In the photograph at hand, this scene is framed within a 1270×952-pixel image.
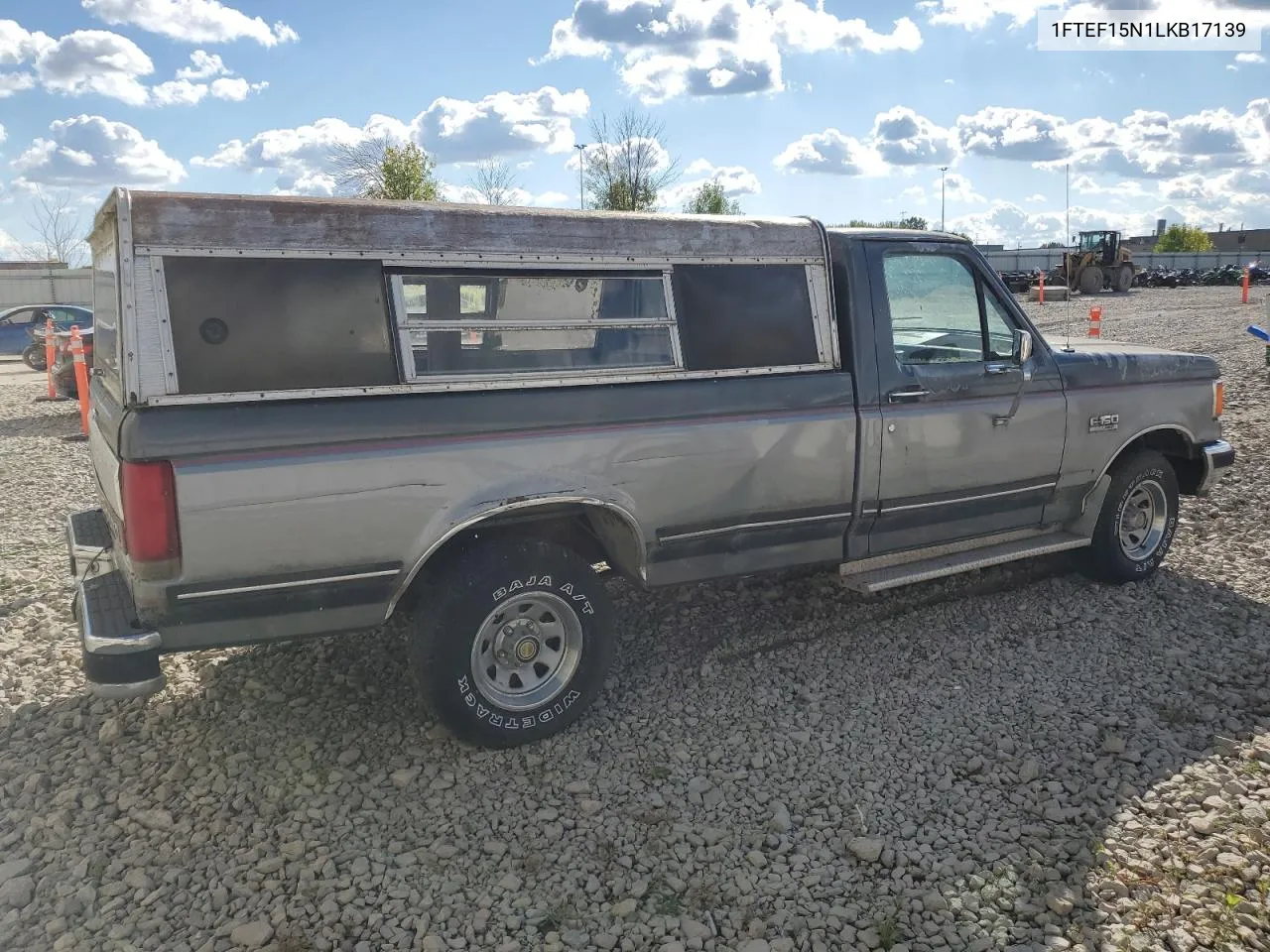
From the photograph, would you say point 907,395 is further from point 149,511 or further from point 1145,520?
point 149,511

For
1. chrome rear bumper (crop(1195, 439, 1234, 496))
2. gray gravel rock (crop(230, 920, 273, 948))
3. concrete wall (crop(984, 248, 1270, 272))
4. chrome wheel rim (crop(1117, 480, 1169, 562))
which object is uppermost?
concrete wall (crop(984, 248, 1270, 272))

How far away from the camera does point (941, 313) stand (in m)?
5.07

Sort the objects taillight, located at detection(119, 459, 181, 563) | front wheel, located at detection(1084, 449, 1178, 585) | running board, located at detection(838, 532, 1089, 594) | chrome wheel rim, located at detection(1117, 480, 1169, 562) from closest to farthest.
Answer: taillight, located at detection(119, 459, 181, 563)
running board, located at detection(838, 532, 1089, 594)
front wheel, located at detection(1084, 449, 1178, 585)
chrome wheel rim, located at detection(1117, 480, 1169, 562)

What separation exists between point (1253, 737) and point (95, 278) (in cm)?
544

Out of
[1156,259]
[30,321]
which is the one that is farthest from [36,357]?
[1156,259]

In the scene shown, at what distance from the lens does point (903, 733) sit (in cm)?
420

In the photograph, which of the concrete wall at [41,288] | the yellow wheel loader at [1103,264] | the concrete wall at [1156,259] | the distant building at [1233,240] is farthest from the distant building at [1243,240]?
the concrete wall at [41,288]

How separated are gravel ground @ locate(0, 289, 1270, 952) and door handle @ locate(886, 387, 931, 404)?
1.28 meters

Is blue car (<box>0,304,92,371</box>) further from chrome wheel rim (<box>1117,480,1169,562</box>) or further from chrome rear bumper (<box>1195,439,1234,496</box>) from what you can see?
chrome rear bumper (<box>1195,439,1234,496</box>)

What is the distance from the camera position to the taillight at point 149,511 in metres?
3.23

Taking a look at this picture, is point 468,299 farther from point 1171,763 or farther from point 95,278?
point 1171,763

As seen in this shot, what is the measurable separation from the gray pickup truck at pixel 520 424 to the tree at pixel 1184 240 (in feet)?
323

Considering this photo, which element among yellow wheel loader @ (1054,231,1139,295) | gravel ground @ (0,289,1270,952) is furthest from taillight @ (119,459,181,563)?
yellow wheel loader @ (1054,231,1139,295)

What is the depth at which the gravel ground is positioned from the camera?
3.10 m
